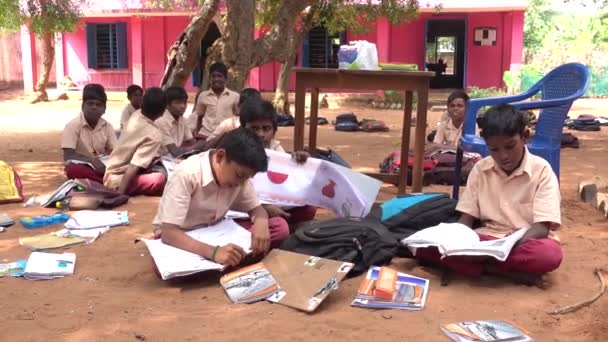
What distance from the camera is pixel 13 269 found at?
134 inches

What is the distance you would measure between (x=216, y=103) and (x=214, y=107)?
0.18 feet

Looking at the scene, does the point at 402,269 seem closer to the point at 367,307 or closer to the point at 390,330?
the point at 367,307

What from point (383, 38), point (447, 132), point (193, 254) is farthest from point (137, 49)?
point (193, 254)

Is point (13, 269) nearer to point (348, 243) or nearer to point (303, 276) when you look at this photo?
point (303, 276)

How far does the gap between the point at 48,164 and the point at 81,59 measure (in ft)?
40.9

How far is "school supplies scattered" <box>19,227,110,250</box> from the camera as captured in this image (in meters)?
3.83

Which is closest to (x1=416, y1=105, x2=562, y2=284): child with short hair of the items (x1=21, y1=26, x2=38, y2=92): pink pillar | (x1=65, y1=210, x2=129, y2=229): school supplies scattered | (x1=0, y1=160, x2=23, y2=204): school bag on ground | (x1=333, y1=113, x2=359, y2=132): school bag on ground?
(x1=65, y1=210, x2=129, y2=229): school supplies scattered

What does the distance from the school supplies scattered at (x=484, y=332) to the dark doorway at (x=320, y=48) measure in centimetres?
1530

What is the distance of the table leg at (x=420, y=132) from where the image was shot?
4.69 m

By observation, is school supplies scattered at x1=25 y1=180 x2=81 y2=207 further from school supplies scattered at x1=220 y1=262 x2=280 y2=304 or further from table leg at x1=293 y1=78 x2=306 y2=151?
school supplies scattered at x1=220 y1=262 x2=280 y2=304

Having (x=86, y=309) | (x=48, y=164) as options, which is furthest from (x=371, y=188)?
(x=48, y=164)

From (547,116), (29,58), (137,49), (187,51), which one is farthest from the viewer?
(29,58)

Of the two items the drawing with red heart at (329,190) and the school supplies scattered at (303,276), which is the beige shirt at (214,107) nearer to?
the drawing with red heart at (329,190)

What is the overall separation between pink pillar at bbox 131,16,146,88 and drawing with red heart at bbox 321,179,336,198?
15.1 m
